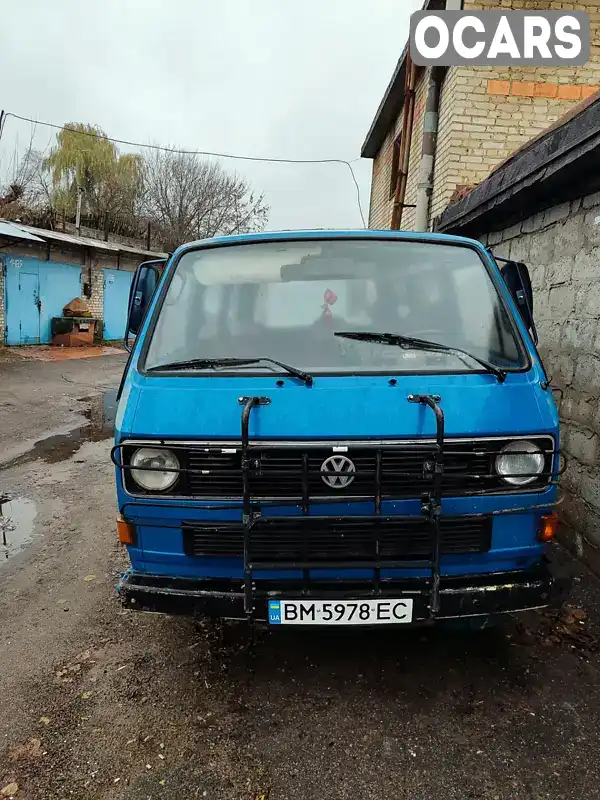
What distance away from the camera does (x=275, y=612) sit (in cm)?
228

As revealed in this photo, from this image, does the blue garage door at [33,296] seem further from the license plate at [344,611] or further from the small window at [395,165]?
the license plate at [344,611]

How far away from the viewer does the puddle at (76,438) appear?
6.54 m

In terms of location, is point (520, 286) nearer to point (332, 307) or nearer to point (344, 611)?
point (332, 307)

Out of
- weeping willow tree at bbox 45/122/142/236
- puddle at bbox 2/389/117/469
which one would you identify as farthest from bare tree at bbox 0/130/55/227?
puddle at bbox 2/389/117/469

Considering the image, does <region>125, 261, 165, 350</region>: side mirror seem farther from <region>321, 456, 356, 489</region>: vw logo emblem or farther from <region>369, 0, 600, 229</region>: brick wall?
<region>369, 0, 600, 229</region>: brick wall

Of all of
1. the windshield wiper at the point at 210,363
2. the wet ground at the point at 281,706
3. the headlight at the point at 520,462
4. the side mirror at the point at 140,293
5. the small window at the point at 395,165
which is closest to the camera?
the wet ground at the point at 281,706

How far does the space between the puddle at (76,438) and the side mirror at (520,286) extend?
3732 mm

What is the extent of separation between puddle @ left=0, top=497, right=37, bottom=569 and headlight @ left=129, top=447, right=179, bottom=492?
86.6 inches

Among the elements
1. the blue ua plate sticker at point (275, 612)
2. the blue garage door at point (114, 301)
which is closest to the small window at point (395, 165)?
the blue ua plate sticker at point (275, 612)

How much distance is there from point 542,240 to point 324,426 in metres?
3.47

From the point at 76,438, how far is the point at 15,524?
9.74 ft

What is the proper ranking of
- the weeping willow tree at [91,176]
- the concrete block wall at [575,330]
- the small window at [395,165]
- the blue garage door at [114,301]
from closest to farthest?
1. the concrete block wall at [575,330]
2. the small window at [395,165]
3. the blue garage door at [114,301]
4. the weeping willow tree at [91,176]

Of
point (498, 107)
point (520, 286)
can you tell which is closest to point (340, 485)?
point (520, 286)

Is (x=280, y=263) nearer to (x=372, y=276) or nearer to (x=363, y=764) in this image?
(x=372, y=276)
